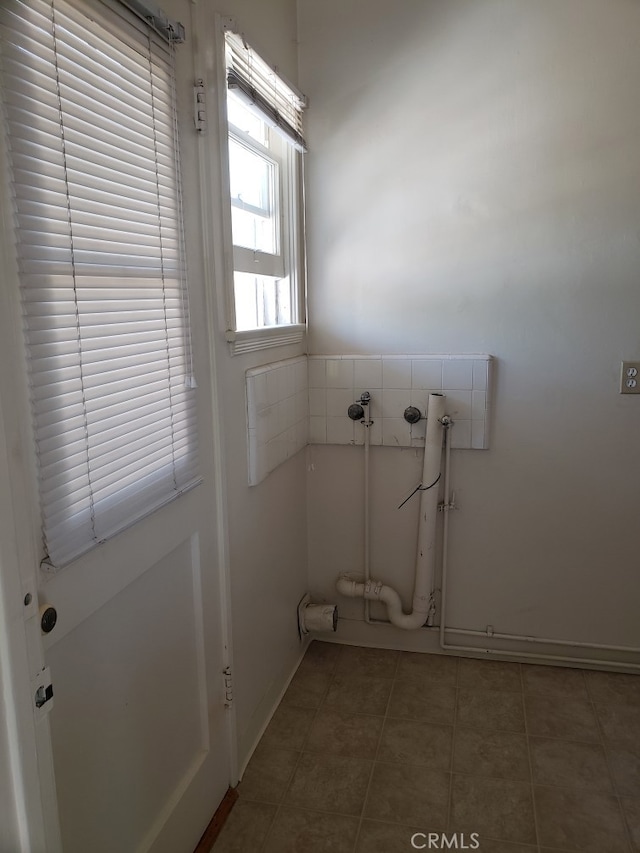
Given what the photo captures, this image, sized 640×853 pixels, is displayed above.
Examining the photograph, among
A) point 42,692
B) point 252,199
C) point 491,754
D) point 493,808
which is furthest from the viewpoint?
point 252,199

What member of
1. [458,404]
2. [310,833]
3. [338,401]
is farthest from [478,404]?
[310,833]

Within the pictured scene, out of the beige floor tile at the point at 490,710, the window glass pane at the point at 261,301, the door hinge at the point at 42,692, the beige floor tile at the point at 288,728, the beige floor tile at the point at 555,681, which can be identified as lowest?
the beige floor tile at the point at 288,728

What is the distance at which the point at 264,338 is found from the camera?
6.74ft

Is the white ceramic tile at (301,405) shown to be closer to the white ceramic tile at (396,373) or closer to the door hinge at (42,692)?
the white ceramic tile at (396,373)

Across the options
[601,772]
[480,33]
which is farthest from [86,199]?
[601,772]

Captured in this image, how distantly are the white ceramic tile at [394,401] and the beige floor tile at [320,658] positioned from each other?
1.01m

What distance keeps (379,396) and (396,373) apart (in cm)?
11

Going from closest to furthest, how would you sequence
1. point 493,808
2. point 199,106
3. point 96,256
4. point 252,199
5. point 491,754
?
point 96,256 < point 199,106 < point 493,808 < point 491,754 < point 252,199

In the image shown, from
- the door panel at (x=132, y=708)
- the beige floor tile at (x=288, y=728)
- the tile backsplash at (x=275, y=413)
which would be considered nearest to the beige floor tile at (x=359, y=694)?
the beige floor tile at (x=288, y=728)

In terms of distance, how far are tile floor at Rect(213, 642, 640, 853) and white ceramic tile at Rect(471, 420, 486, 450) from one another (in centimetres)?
89

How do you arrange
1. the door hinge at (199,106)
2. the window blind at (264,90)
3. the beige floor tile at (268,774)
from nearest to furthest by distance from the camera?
the door hinge at (199,106), the window blind at (264,90), the beige floor tile at (268,774)

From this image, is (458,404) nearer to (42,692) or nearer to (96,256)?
(96,256)

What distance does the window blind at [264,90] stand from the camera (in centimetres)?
178

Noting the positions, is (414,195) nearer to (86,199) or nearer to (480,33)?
(480,33)
